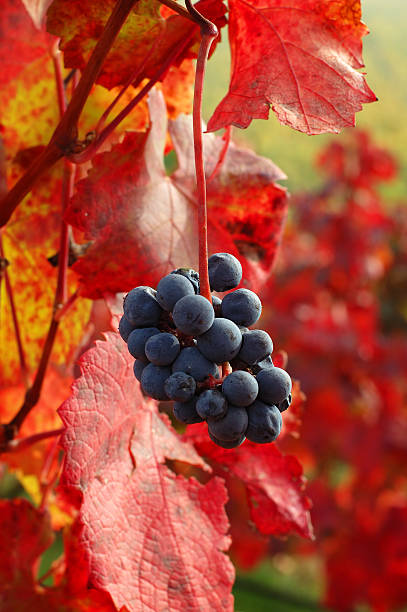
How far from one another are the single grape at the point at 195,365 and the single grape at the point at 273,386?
0.10ft

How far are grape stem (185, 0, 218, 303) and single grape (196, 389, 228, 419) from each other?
2.3 inches

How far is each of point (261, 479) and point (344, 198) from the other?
8.33 ft

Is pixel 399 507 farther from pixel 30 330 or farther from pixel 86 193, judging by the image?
pixel 86 193

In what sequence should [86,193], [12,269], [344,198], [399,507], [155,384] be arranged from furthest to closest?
[344,198], [399,507], [12,269], [86,193], [155,384]

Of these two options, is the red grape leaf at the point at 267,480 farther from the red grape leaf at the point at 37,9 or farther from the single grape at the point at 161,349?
the red grape leaf at the point at 37,9

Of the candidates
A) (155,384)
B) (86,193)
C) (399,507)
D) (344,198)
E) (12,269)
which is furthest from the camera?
(344,198)

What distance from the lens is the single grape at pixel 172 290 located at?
385mm

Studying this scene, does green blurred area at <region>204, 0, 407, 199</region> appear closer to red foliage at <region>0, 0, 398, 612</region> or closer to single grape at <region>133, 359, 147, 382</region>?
red foliage at <region>0, 0, 398, 612</region>

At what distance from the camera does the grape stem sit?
377mm

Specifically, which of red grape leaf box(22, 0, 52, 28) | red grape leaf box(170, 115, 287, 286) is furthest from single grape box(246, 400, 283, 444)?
red grape leaf box(22, 0, 52, 28)

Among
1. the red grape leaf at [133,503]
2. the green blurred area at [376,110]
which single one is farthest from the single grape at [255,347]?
the green blurred area at [376,110]

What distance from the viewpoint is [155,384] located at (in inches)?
15.2

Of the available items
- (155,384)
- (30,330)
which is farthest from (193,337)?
(30,330)

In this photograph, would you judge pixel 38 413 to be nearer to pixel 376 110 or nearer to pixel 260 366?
pixel 260 366
